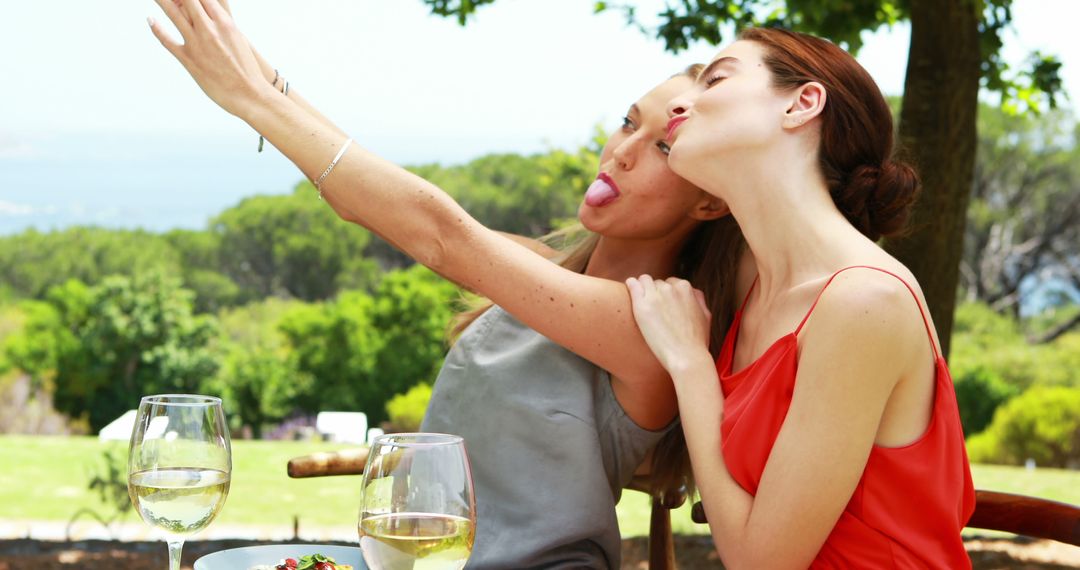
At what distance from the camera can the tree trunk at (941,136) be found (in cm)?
365

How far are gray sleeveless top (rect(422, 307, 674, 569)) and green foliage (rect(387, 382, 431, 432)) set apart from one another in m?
9.29

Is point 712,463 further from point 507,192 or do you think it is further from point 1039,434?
point 507,192

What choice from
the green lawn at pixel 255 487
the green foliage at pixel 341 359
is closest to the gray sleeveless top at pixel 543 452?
the green lawn at pixel 255 487

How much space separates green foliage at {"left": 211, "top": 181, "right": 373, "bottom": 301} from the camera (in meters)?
17.8

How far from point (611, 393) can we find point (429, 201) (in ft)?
1.48

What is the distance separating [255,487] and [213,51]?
794 cm

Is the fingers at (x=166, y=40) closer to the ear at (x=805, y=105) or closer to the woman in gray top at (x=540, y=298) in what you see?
the woman in gray top at (x=540, y=298)

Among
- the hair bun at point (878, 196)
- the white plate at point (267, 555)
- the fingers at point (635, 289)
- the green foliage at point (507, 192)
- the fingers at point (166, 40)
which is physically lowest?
the white plate at point (267, 555)

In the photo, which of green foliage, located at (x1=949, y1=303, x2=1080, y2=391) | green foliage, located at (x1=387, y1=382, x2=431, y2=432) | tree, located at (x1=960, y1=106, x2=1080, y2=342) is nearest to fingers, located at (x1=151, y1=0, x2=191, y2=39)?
green foliage, located at (x1=387, y1=382, x2=431, y2=432)

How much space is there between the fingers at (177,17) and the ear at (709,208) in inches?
34.4

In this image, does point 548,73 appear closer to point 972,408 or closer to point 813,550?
point 972,408

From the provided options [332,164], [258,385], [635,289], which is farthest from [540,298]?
[258,385]

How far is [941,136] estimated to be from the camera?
12.1ft

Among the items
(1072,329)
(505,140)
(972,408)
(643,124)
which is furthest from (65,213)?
(1072,329)
